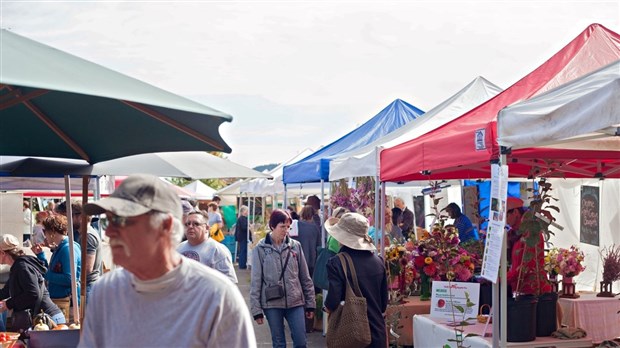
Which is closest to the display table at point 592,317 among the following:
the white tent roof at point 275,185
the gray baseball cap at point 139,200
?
the gray baseball cap at point 139,200

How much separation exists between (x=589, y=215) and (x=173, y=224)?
1289cm

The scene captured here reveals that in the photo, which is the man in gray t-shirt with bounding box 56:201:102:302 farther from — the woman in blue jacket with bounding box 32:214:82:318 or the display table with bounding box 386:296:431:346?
the display table with bounding box 386:296:431:346

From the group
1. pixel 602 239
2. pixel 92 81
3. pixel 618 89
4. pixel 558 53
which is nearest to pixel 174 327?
pixel 92 81

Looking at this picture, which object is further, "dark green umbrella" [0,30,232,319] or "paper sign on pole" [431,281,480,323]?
"paper sign on pole" [431,281,480,323]

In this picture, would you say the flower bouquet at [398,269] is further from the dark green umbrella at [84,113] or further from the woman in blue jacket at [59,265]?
the dark green umbrella at [84,113]

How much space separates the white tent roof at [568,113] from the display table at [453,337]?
1743mm

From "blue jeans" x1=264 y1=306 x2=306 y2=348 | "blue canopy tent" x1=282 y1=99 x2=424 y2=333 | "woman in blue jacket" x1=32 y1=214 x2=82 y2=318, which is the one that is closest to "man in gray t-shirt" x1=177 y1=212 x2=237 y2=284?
"blue jeans" x1=264 y1=306 x2=306 y2=348

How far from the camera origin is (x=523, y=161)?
688 centimetres

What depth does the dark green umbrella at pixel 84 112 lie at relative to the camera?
2.88 m

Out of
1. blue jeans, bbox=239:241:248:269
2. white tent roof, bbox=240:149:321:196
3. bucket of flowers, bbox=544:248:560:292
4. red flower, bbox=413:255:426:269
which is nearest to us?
bucket of flowers, bbox=544:248:560:292

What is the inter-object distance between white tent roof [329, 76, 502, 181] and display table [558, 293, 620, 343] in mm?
2519

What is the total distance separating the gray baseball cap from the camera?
7.88ft

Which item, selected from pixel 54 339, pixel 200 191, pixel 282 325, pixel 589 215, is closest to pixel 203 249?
pixel 282 325

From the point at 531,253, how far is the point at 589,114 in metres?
2.20
